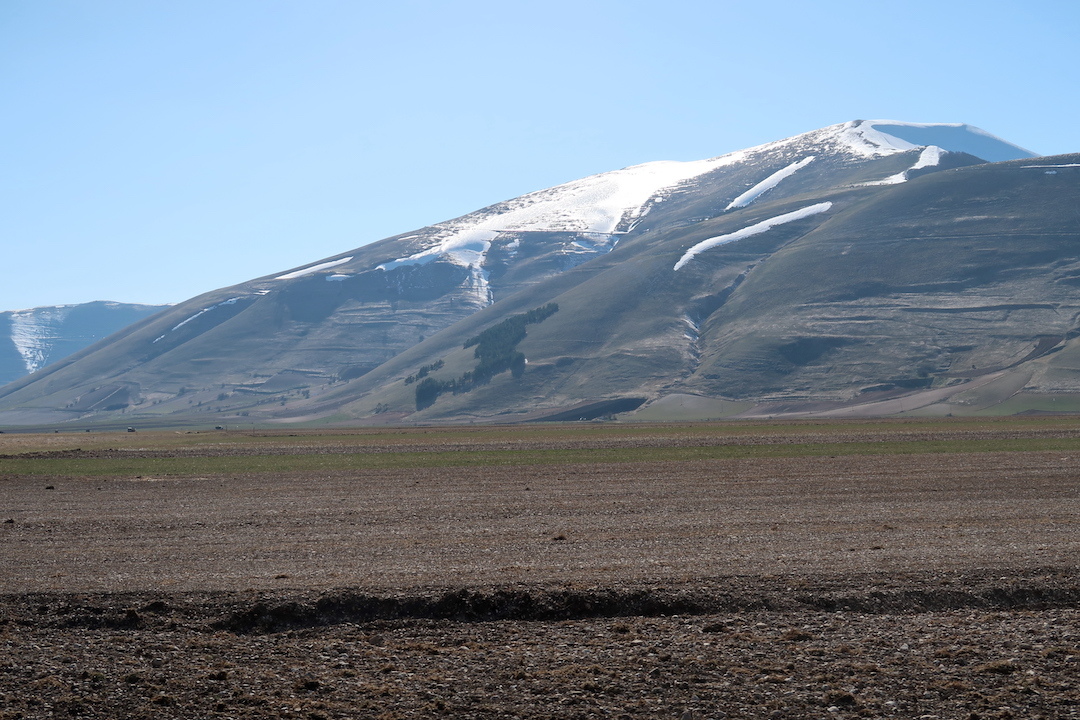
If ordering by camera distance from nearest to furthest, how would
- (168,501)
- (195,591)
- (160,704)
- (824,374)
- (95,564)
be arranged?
(160,704), (195,591), (95,564), (168,501), (824,374)

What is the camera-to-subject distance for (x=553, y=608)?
15.5 meters

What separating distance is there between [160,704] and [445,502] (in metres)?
20.1

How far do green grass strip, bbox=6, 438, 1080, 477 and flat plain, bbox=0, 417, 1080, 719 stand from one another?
18.4 metres

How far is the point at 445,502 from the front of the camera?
103 ft

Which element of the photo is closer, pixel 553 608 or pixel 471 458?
pixel 553 608

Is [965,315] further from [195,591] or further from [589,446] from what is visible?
[195,591]

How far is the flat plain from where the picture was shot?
11.5 meters

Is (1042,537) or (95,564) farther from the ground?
(95,564)

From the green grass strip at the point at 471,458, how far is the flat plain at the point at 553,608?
1839 cm

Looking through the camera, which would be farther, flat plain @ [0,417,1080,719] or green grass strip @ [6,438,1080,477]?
green grass strip @ [6,438,1080,477]

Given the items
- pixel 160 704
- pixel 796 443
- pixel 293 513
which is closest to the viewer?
pixel 160 704

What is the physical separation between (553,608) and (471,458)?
39.6 meters

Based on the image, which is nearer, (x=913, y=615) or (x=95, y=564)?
(x=913, y=615)

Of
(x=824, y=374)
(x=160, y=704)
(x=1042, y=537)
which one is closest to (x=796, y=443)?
(x=1042, y=537)
